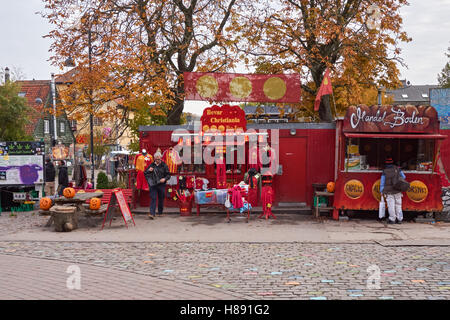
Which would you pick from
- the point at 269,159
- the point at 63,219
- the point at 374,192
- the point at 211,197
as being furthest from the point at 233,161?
the point at 63,219

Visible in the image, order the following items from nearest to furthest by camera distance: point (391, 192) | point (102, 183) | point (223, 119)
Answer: point (391, 192), point (223, 119), point (102, 183)

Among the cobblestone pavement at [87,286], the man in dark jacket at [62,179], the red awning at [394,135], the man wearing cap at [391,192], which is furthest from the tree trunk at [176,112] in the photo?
the cobblestone pavement at [87,286]

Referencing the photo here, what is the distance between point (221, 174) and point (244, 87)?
3111 mm

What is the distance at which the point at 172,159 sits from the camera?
47.4ft

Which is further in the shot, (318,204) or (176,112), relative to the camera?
(176,112)

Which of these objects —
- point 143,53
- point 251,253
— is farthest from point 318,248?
point 143,53

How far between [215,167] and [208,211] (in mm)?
1489

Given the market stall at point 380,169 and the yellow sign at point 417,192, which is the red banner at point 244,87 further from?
the yellow sign at point 417,192

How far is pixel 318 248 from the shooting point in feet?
29.8

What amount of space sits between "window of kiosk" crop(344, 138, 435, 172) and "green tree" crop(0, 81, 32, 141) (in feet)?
85.1

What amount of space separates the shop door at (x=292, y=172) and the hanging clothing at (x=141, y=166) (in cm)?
428

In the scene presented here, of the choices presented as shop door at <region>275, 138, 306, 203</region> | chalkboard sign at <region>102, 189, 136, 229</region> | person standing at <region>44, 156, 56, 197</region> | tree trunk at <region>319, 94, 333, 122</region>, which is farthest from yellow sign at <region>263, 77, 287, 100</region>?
person standing at <region>44, 156, 56, 197</region>

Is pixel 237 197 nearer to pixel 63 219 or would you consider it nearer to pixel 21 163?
pixel 63 219

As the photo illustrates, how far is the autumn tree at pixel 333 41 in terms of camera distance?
19469 mm
